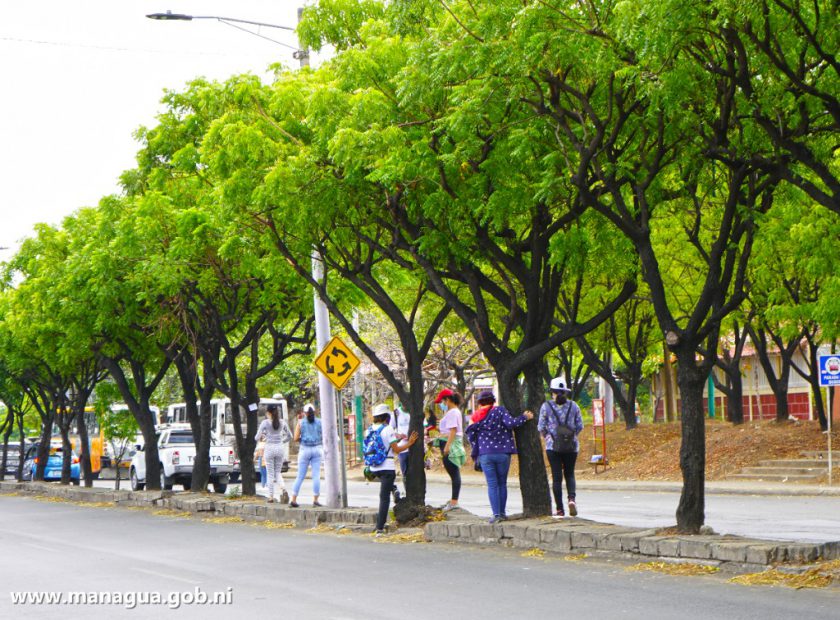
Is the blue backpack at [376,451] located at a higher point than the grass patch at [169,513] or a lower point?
higher

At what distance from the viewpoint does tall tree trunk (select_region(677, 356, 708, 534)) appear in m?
13.4

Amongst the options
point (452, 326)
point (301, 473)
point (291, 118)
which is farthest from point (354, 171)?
point (452, 326)

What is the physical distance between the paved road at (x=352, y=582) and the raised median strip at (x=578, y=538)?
0.36 m

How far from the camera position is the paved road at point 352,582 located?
9.95m

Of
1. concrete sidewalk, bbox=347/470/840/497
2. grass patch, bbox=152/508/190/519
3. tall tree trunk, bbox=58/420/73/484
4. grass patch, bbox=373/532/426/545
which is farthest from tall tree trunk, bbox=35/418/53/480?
grass patch, bbox=373/532/426/545

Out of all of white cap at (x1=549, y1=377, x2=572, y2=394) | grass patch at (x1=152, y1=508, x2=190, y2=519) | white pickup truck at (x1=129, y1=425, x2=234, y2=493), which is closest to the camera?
white cap at (x1=549, y1=377, x2=572, y2=394)

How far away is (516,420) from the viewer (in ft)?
52.0

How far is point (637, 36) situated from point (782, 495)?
16.8 m

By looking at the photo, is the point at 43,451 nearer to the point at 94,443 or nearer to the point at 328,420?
the point at 94,443

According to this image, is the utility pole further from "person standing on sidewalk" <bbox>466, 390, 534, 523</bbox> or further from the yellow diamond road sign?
"person standing on sidewalk" <bbox>466, 390, 534, 523</bbox>

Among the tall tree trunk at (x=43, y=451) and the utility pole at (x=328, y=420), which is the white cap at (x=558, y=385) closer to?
the utility pole at (x=328, y=420)

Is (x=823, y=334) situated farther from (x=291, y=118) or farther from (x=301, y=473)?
(x=291, y=118)

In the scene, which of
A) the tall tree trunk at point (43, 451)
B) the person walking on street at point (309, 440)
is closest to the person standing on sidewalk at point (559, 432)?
the person walking on street at point (309, 440)

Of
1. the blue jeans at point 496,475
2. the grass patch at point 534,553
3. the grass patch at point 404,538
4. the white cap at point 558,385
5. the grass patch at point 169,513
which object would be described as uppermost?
the white cap at point 558,385
